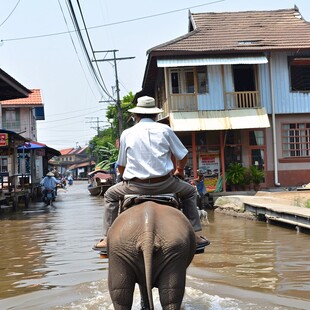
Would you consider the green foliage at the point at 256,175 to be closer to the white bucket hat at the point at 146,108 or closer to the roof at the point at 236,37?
the roof at the point at 236,37

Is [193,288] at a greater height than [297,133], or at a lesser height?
lesser

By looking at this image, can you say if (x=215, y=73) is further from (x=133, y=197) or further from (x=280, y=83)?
(x=133, y=197)

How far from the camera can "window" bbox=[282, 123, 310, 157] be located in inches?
872

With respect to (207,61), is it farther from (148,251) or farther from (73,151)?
(73,151)

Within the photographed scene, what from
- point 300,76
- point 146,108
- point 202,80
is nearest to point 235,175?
point 202,80

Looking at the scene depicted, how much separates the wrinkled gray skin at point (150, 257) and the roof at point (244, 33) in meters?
16.3

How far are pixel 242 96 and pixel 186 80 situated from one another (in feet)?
7.63

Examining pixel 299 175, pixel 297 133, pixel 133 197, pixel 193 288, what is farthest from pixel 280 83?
pixel 133 197

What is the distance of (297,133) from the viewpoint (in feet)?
72.9

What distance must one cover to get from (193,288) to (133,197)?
256cm

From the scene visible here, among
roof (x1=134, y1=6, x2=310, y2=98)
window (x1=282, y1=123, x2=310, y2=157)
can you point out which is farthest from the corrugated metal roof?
window (x1=282, y1=123, x2=310, y2=157)

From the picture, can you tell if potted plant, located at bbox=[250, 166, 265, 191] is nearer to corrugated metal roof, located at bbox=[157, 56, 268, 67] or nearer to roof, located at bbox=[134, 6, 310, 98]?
corrugated metal roof, located at bbox=[157, 56, 268, 67]

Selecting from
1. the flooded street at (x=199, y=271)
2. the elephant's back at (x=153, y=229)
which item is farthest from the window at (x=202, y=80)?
the elephant's back at (x=153, y=229)

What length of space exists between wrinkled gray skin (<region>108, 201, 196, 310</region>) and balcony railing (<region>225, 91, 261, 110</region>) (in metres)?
17.2
